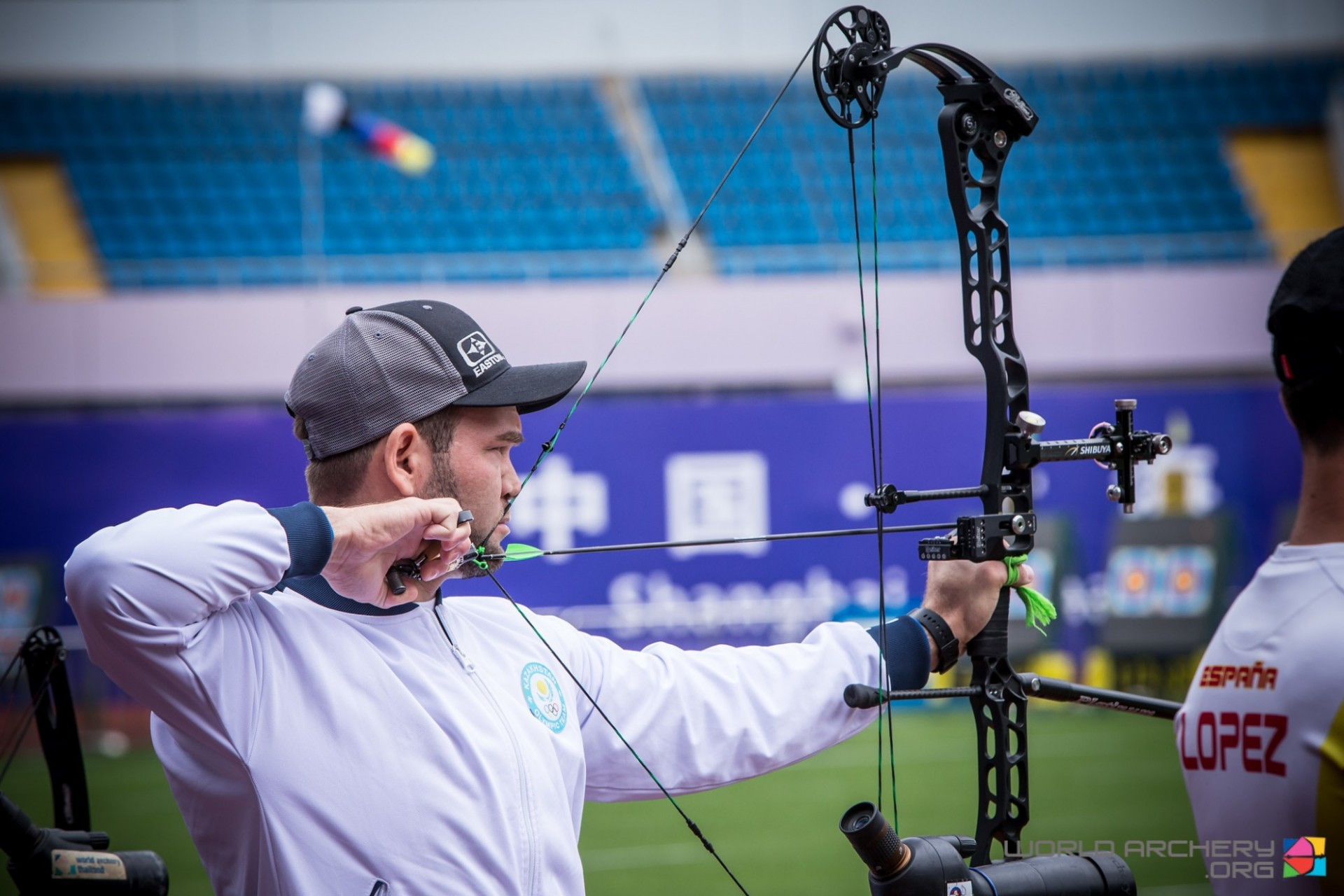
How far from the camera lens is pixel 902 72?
12.5 m

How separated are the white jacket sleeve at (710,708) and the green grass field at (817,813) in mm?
3350

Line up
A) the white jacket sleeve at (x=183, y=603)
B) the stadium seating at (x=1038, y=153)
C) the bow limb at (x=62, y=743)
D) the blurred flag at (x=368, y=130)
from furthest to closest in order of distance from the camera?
the stadium seating at (x=1038, y=153) → the blurred flag at (x=368, y=130) → the bow limb at (x=62, y=743) → the white jacket sleeve at (x=183, y=603)

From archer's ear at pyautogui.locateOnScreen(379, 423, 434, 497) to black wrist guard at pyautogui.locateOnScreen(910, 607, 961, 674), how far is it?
0.75 metres

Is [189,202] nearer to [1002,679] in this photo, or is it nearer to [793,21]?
[793,21]

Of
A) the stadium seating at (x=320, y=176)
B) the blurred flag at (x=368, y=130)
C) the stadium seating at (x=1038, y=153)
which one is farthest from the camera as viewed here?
the stadium seating at (x=1038, y=153)

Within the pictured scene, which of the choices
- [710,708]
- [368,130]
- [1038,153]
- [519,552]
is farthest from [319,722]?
[1038,153]

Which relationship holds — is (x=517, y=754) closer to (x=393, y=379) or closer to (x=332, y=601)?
(x=332, y=601)

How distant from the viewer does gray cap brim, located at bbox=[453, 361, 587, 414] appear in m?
1.75

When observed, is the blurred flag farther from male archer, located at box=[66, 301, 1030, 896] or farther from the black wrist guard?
the black wrist guard

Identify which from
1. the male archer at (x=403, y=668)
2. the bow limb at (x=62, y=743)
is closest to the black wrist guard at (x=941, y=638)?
the male archer at (x=403, y=668)

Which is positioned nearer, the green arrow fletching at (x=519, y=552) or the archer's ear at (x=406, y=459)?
the archer's ear at (x=406, y=459)

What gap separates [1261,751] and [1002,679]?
0.46 metres

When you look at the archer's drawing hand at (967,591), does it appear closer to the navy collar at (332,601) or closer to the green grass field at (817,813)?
the navy collar at (332,601)

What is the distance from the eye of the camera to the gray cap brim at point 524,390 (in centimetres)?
175
